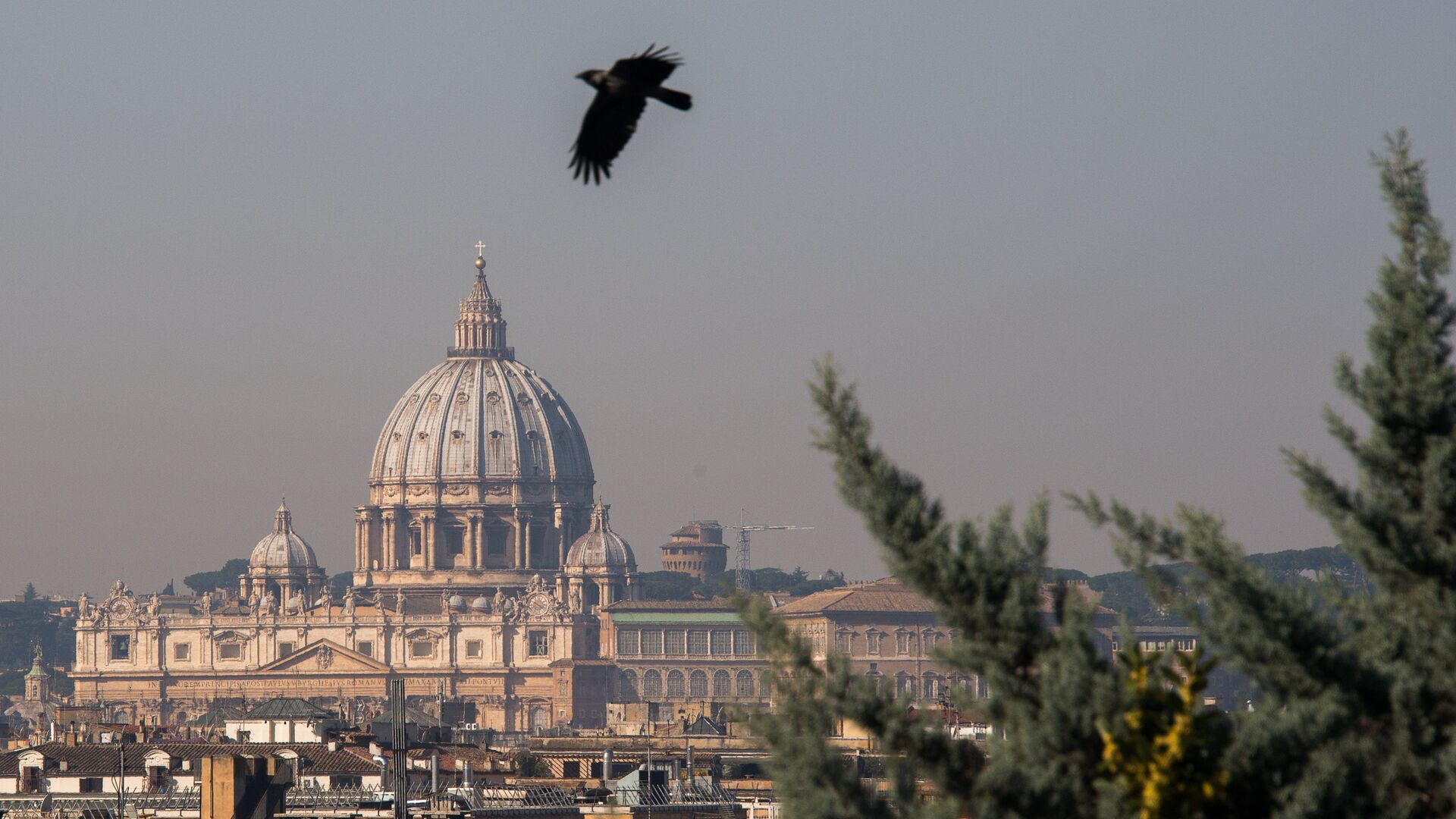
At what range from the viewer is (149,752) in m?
69.0

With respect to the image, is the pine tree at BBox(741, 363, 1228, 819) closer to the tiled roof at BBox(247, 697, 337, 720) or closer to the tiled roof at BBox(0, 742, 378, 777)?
the tiled roof at BBox(0, 742, 378, 777)

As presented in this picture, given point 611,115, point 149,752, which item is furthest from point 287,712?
point 611,115

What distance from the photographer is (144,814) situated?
45500 mm

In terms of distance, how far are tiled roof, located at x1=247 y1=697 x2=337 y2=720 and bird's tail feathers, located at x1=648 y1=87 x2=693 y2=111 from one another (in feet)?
266

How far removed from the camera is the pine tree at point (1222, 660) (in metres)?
12.8

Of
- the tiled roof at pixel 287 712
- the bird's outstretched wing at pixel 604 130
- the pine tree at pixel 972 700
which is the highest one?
the tiled roof at pixel 287 712

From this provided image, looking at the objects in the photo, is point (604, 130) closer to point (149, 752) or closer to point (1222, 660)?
point (1222, 660)

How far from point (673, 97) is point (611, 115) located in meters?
0.63

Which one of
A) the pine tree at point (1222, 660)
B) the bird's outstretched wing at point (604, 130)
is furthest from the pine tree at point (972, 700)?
the bird's outstretched wing at point (604, 130)

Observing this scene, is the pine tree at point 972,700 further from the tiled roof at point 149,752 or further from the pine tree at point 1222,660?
the tiled roof at point 149,752

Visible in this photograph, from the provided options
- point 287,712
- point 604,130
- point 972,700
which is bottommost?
point 972,700

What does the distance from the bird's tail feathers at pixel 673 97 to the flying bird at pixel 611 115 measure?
0.14 feet

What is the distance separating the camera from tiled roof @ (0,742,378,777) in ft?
218

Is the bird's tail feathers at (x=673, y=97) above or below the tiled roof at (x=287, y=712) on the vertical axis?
below
